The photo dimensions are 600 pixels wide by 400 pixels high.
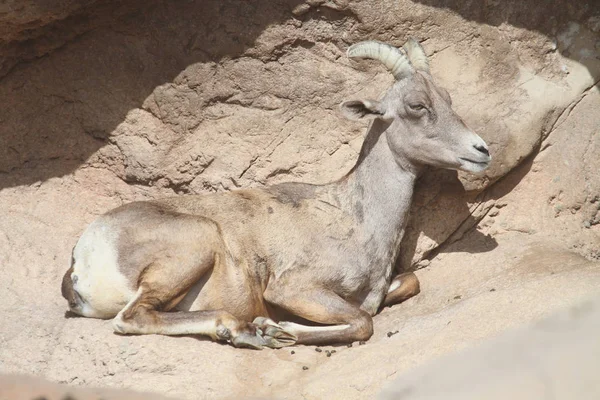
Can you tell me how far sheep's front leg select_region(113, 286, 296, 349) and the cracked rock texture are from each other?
1546 millimetres

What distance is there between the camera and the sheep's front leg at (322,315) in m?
9.55

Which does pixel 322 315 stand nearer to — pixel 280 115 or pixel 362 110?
pixel 362 110

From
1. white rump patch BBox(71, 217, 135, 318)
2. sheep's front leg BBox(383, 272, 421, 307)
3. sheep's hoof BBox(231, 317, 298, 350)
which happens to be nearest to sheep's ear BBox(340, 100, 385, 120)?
sheep's front leg BBox(383, 272, 421, 307)

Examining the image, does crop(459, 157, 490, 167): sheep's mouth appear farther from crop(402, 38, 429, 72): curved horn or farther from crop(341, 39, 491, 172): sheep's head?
crop(402, 38, 429, 72): curved horn

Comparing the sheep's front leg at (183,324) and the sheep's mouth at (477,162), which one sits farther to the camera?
the sheep's mouth at (477,162)

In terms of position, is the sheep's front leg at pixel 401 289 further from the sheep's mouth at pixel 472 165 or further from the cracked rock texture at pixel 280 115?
the sheep's mouth at pixel 472 165

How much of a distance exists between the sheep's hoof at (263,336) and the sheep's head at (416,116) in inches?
87.6

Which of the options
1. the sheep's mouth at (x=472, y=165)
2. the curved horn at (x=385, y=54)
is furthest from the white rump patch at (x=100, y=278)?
the sheep's mouth at (x=472, y=165)

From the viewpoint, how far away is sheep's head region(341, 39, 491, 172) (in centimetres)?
996

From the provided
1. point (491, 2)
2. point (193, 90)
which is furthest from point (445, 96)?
point (193, 90)

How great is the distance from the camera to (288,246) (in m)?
10.0

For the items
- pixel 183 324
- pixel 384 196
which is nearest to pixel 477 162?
pixel 384 196

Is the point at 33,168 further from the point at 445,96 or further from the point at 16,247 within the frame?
the point at 445,96

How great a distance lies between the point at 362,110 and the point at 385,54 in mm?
618
